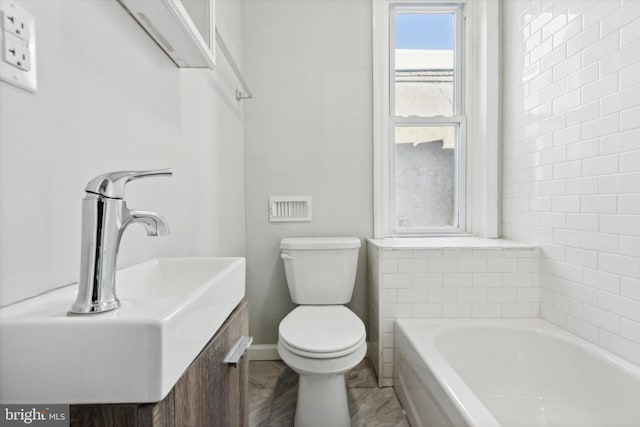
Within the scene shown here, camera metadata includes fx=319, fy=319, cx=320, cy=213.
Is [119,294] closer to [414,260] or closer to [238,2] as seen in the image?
[414,260]

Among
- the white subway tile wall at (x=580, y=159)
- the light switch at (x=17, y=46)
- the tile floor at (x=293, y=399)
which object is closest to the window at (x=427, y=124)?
the white subway tile wall at (x=580, y=159)

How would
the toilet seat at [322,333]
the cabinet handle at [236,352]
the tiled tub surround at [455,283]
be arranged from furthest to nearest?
the tiled tub surround at [455,283]
the toilet seat at [322,333]
the cabinet handle at [236,352]

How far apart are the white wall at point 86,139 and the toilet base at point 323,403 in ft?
2.43

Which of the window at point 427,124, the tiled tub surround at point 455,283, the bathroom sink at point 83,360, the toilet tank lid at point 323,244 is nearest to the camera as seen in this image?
the bathroom sink at point 83,360

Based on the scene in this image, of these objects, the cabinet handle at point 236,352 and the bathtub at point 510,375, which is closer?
the cabinet handle at point 236,352

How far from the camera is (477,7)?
2023mm

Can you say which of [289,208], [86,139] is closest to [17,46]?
[86,139]

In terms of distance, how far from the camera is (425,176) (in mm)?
2145

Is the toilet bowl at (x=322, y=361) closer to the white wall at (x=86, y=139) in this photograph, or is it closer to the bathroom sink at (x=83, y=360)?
the white wall at (x=86, y=139)

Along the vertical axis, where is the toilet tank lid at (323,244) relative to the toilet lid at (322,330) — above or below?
above

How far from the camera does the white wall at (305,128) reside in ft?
6.51

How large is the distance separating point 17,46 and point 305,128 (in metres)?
1.59

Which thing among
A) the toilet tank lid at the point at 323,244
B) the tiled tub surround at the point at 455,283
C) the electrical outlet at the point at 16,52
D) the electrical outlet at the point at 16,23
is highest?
the electrical outlet at the point at 16,23

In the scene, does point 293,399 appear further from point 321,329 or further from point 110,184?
point 110,184
